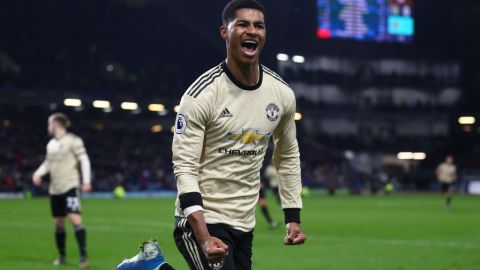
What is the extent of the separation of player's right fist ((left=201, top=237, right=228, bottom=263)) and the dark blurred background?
4114 cm

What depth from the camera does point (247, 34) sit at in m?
5.15

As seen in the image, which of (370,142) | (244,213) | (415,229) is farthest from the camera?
(370,142)

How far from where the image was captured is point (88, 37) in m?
53.1

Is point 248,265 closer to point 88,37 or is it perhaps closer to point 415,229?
point 415,229

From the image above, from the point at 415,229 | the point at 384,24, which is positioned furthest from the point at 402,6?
the point at 415,229

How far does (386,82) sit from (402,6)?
14.5 m

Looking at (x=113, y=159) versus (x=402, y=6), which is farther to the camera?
(x=402, y=6)

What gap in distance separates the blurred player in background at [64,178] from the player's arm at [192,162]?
7.60 m

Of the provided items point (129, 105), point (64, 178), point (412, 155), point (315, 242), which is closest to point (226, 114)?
point (64, 178)

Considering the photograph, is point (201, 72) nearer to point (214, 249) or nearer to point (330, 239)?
point (330, 239)

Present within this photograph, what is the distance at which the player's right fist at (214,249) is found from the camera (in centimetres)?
483

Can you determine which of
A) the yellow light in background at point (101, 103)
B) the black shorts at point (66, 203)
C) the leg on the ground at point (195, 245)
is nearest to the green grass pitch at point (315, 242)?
the black shorts at point (66, 203)

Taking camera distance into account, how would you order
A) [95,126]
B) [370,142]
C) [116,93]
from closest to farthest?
[116,93], [95,126], [370,142]

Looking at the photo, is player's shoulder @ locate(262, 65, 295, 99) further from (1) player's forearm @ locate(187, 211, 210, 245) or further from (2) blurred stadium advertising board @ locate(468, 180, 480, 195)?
(2) blurred stadium advertising board @ locate(468, 180, 480, 195)
